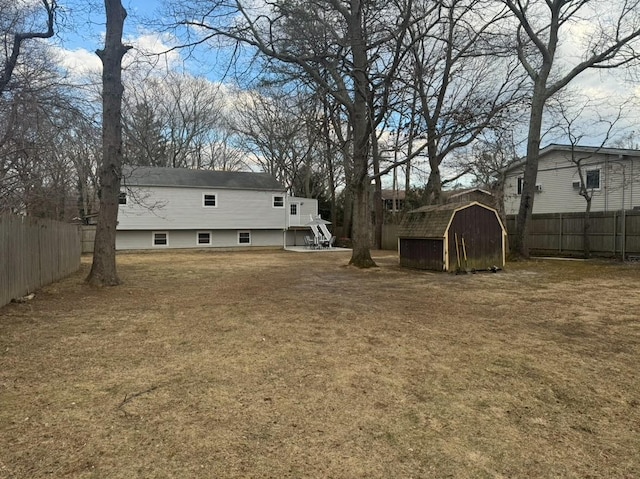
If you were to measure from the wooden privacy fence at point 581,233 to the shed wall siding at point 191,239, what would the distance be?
15259 mm

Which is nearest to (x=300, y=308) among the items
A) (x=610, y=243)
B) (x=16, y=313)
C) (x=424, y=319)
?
(x=424, y=319)

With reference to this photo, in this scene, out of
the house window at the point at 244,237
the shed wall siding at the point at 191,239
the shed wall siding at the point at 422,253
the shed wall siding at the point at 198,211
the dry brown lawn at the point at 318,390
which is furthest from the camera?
the house window at the point at 244,237

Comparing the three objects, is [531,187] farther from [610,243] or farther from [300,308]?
[300,308]

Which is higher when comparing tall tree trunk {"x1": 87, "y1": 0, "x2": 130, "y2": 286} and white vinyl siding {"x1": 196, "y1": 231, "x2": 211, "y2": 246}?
tall tree trunk {"x1": 87, "y1": 0, "x2": 130, "y2": 286}

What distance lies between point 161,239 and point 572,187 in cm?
2380

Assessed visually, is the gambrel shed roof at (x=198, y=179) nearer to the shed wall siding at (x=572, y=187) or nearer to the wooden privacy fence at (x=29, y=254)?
the wooden privacy fence at (x=29, y=254)

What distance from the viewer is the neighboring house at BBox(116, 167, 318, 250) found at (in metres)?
25.0

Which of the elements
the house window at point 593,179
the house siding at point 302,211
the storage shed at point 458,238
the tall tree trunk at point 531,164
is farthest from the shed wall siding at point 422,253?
the house siding at point 302,211

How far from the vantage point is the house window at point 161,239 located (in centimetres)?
2605

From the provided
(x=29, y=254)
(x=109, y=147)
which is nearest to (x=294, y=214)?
(x=109, y=147)

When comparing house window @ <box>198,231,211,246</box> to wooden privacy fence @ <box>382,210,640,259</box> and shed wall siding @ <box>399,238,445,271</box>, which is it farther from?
wooden privacy fence @ <box>382,210,640,259</box>

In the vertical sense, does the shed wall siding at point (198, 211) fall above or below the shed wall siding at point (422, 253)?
above

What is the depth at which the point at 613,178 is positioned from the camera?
20.5 metres

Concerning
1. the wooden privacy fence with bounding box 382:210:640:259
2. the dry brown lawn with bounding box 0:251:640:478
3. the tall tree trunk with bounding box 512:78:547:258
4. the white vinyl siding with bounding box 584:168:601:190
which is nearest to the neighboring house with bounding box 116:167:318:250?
the wooden privacy fence with bounding box 382:210:640:259
